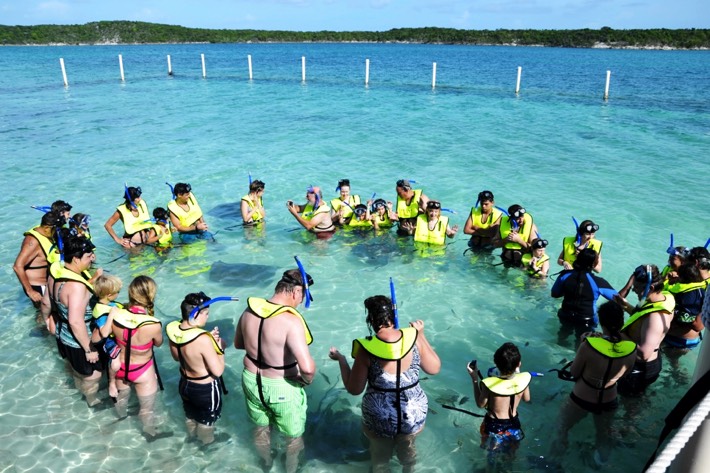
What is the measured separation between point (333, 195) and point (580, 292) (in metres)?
8.17

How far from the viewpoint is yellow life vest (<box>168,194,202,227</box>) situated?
951 centimetres

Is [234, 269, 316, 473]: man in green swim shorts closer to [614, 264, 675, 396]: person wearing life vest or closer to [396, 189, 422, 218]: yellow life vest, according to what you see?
[614, 264, 675, 396]: person wearing life vest

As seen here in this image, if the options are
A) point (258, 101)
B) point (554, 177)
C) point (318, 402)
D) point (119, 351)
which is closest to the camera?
point (119, 351)

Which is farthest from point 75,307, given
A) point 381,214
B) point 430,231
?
point 381,214

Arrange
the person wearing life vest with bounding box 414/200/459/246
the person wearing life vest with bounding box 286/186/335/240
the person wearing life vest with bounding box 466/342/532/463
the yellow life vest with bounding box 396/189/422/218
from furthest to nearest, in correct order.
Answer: the person wearing life vest with bounding box 286/186/335/240 < the yellow life vest with bounding box 396/189/422/218 < the person wearing life vest with bounding box 414/200/459/246 < the person wearing life vest with bounding box 466/342/532/463

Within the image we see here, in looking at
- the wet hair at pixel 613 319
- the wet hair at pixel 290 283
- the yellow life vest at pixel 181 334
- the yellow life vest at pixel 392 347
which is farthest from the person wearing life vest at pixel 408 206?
the yellow life vest at pixel 181 334

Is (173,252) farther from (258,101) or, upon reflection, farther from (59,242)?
(258,101)

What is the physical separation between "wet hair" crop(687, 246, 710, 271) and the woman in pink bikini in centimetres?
556

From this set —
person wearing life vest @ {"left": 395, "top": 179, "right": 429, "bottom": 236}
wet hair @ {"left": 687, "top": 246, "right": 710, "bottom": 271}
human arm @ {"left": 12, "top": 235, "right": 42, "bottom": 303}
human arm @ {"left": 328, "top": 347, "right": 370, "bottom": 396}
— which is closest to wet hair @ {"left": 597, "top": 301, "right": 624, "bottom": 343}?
wet hair @ {"left": 687, "top": 246, "right": 710, "bottom": 271}

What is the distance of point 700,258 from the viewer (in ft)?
18.1

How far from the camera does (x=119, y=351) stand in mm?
4918

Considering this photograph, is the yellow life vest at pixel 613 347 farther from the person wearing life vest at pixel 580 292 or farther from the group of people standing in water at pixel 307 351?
the person wearing life vest at pixel 580 292

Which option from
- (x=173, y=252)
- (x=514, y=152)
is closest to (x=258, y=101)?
(x=514, y=152)

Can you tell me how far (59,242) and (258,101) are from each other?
85.8ft
